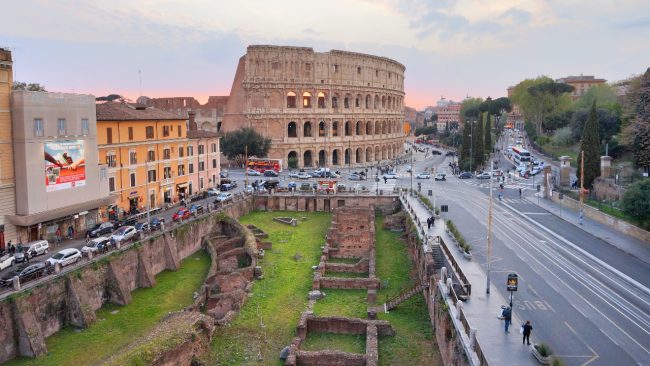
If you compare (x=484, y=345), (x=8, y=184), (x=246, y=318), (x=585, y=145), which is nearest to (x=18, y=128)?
(x=8, y=184)

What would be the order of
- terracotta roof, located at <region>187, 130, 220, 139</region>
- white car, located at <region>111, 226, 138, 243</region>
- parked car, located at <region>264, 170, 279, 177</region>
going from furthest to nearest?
1. parked car, located at <region>264, 170, 279, 177</region>
2. terracotta roof, located at <region>187, 130, 220, 139</region>
3. white car, located at <region>111, 226, 138, 243</region>

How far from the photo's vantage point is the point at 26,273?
1077 inches

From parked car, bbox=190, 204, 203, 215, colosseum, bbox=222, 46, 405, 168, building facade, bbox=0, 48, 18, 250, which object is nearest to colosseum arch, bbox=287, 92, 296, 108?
colosseum, bbox=222, 46, 405, 168

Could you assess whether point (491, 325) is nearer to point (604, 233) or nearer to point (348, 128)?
point (604, 233)

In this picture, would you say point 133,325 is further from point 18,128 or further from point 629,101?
point 629,101

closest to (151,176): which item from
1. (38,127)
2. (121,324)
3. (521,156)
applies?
(38,127)

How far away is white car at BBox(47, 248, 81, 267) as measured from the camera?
97.8 ft

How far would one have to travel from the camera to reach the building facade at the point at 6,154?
33.9 m

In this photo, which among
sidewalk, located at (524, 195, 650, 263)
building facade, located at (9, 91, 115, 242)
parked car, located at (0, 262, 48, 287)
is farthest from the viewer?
sidewalk, located at (524, 195, 650, 263)

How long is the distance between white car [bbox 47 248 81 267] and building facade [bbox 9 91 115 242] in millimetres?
5370

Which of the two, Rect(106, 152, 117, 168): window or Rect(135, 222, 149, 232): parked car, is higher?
Rect(106, 152, 117, 168): window

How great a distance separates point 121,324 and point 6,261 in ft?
25.8

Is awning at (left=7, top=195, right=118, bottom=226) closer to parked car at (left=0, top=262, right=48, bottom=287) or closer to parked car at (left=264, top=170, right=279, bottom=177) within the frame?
parked car at (left=0, top=262, right=48, bottom=287)

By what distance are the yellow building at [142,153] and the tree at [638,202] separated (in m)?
37.9
